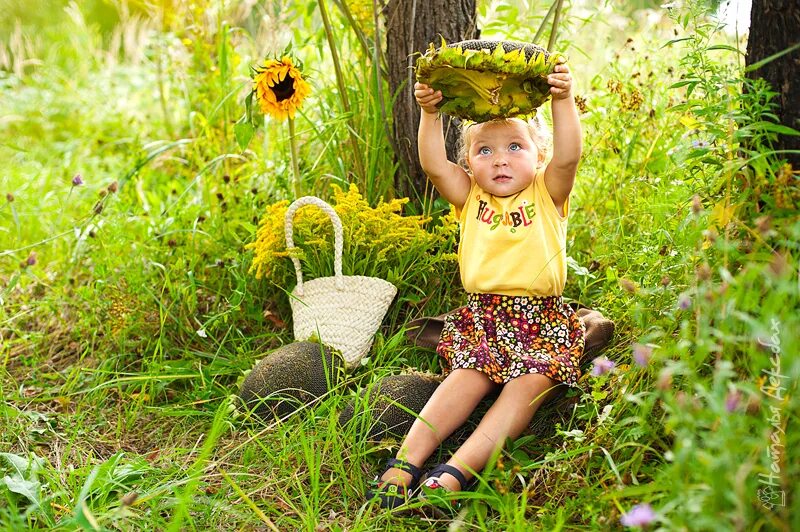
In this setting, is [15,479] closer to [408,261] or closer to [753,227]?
[408,261]

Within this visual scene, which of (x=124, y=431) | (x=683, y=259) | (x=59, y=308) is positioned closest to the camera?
(x=683, y=259)

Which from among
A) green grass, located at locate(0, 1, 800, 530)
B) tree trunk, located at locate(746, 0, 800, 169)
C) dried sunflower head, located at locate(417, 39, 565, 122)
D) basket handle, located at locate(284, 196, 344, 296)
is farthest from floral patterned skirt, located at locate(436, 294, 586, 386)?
tree trunk, located at locate(746, 0, 800, 169)

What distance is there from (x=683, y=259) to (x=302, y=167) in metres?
1.94

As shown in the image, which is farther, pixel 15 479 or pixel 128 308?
pixel 128 308

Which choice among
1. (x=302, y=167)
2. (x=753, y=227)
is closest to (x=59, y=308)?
(x=302, y=167)

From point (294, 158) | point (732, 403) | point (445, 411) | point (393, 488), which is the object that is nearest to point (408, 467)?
point (393, 488)

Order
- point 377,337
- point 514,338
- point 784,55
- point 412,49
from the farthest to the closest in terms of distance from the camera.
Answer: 1. point 412,49
2. point 377,337
3. point 514,338
4. point 784,55

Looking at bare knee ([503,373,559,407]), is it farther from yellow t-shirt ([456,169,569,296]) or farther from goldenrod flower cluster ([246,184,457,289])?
goldenrod flower cluster ([246,184,457,289])

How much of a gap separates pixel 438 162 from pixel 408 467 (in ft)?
3.43

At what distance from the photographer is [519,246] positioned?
264 cm

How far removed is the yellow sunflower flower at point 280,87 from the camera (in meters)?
2.97

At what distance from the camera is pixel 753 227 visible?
6.82 feet

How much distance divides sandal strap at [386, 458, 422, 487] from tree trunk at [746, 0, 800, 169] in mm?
1358

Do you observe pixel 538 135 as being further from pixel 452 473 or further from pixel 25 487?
pixel 25 487
